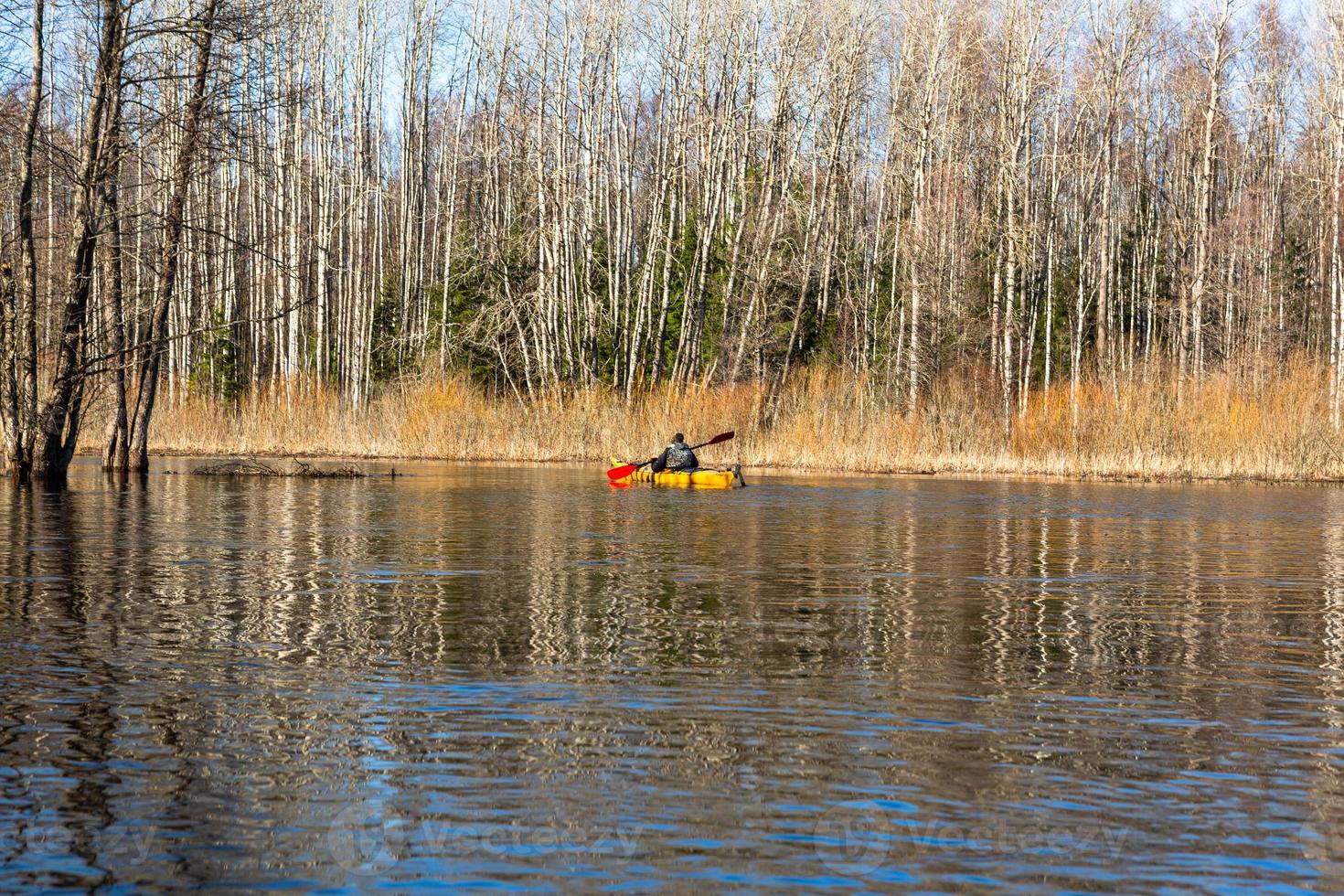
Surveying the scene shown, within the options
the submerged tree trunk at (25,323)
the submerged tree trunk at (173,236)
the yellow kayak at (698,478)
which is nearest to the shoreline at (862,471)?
the yellow kayak at (698,478)

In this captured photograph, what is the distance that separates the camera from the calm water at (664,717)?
4.80 m

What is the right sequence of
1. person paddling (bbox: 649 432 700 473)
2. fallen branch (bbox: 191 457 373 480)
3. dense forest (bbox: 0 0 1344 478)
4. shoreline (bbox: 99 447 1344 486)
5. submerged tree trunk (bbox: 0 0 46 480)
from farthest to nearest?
dense forest (bbox: 0 0 1344 478)
shoreline (bbox: 99 447 1344 486)
fallen branch (bbox: 191 457 373 480)
person paddling (bbox: 649 432 700 473)
submerged tree trunk (bbox: 0 0 46 480)

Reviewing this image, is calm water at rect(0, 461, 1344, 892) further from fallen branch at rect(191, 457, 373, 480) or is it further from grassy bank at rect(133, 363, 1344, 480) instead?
grassy bank at rect(133, 363, 1344, 480)

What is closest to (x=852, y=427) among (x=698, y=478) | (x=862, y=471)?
(x=862, y=471)

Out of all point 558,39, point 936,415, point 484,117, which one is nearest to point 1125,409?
point 936,415

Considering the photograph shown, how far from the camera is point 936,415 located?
102 ft

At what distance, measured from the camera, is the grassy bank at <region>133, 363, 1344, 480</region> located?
2811cm

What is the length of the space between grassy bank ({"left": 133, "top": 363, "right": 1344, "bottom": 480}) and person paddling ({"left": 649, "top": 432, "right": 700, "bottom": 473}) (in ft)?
20.6

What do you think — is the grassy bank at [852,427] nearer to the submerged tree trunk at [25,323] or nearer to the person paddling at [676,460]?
the person paddling at [676,460]

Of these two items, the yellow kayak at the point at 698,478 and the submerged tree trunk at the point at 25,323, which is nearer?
the submerged tree trunk at the point at 25,323

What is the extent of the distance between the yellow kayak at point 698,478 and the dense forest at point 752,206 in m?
9.11

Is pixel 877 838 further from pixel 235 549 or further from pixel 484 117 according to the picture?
pixel 484 117

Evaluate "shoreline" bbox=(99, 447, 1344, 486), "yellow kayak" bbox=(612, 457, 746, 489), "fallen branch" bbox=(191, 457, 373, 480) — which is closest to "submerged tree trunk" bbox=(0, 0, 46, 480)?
"fallen branch" bbox=(191, 457, 373, 480)

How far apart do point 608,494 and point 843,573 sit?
1024cm
